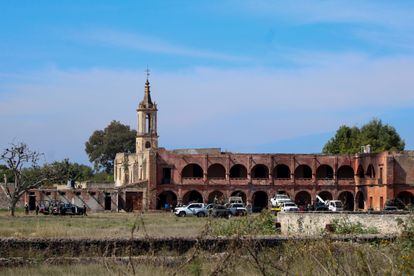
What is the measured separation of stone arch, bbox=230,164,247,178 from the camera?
229 feet

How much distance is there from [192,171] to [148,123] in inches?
568

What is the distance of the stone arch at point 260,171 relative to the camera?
229 ft

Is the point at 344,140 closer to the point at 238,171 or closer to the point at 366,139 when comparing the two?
the point at 366,139

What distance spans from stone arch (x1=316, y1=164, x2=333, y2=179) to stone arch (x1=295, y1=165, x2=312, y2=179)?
79cm

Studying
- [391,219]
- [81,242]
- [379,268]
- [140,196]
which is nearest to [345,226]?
[391,219]

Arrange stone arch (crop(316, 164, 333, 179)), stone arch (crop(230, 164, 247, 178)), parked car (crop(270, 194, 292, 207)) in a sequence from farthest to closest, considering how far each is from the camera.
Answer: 1. stone arch (crop(316, 164, 333, 179))
2. stone arch (crop(230, 164, 247, 178))
3. parked car (crop(270, 194, 292, 207))

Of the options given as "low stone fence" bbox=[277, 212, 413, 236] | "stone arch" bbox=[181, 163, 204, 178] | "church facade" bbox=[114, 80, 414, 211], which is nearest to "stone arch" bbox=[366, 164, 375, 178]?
"church facade" bbox=[114, 80, 414, 211]

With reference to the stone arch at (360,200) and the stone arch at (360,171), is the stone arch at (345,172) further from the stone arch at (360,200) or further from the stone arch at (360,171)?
the stone arch at (360,200)

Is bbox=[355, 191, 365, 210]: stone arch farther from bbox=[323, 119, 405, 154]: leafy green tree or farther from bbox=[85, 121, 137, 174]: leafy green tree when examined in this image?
bbox=[85, 121, 137, 174]: leafy green tree

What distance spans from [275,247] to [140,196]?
50.8 meters

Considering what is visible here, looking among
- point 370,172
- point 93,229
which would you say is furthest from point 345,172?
point 93,229

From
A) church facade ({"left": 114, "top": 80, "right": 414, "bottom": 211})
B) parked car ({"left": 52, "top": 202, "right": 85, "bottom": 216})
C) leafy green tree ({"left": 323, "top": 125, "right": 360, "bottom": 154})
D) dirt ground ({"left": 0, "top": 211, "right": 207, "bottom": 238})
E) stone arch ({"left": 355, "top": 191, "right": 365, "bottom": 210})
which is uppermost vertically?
leafy green tree ({"left": 323, "top": 125, "right": 360, "bottom": 154})

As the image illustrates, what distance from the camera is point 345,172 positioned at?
2808 inches

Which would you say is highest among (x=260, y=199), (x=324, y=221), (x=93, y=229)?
(x=260, y=199)
